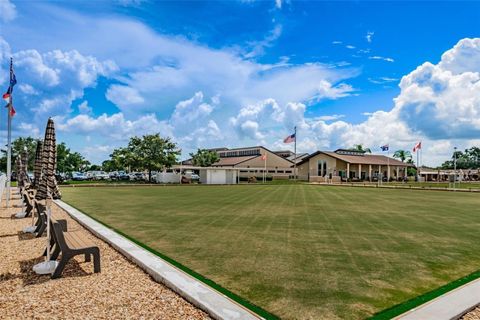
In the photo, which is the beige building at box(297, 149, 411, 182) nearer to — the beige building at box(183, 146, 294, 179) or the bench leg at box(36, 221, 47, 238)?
the beige building at box(183, 146, 294, 179)

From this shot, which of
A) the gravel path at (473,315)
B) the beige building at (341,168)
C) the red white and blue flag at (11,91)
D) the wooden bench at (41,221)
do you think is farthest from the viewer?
the beige building at (341,168)

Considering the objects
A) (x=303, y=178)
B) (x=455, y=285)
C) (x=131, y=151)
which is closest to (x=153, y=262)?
(x=455, y=285)

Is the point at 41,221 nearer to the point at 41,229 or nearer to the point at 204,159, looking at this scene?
the point at 41,229

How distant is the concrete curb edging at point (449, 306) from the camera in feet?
12.7

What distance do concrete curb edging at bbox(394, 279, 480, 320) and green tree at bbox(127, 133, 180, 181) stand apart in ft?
148

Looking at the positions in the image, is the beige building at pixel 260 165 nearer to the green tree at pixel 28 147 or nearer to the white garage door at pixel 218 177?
the white garage door at pixel 218 177

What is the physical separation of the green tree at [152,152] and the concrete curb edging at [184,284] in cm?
4108

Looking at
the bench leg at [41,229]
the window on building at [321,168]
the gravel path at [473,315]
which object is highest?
the window on building at [321,168]

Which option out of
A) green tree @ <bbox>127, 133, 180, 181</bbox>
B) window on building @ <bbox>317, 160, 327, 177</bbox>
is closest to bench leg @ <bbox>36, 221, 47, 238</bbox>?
green tree @ <bbox>127, 133, 180, 181</bbox>

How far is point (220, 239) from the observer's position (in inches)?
316

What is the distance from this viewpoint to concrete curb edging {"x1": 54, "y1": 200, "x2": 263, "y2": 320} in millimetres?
3936

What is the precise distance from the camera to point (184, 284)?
4773 mm

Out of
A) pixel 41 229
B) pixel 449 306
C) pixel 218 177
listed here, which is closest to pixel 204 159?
pixel 218 177

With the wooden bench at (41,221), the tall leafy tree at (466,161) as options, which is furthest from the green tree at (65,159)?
the tall leafy tree at (466,161)
